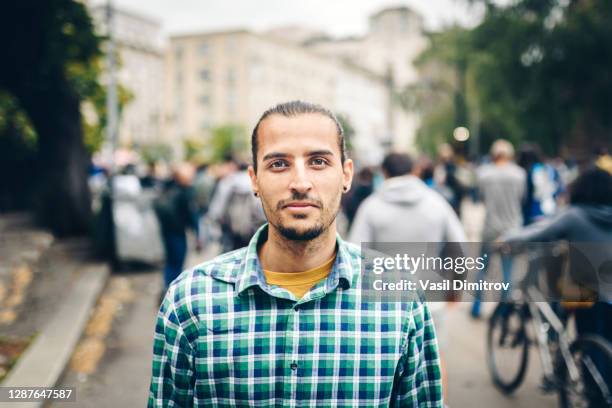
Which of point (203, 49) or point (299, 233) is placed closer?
point (299, 233)

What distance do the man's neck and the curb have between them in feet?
11.0

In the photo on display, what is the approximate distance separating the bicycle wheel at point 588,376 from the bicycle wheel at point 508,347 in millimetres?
667

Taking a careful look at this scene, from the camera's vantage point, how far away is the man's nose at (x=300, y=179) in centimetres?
178

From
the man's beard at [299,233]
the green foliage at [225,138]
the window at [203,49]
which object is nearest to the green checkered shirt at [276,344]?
the man's beard at [299,233]

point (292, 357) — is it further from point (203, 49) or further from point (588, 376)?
point (203, 49)

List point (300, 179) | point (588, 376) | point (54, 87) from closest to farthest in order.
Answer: point (300, 179) → point (588, 376) → point (54, 87)

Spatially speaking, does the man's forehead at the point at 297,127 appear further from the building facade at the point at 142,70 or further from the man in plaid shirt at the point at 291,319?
the building facade at the point at 142,70

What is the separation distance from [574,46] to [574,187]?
19050mm

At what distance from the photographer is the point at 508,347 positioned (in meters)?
5.20

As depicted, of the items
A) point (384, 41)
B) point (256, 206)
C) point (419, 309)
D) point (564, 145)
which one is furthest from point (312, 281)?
point (384, 41)

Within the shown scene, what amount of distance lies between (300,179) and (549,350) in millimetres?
3502

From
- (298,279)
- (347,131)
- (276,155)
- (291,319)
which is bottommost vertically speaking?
(291,319)

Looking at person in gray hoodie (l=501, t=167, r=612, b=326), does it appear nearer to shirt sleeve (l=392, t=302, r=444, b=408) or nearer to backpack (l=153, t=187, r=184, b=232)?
shirt sleeve (l=392, t=302, r=444, b=408)

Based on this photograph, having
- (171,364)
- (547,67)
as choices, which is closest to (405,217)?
(171,364)
